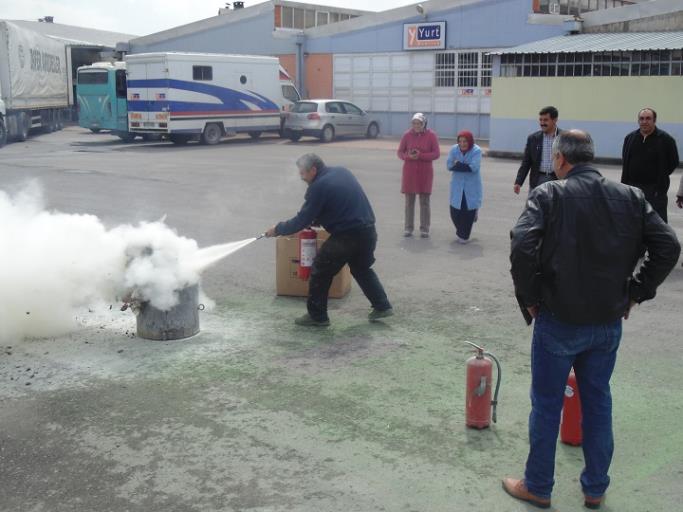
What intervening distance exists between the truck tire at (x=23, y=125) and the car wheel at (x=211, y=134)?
23.8 feet

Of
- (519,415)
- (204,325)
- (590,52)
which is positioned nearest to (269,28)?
(590,52)

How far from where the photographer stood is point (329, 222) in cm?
723

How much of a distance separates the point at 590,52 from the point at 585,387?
20216mm

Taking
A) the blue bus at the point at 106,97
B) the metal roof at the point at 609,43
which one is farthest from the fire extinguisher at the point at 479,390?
the blue bus at the point at 106,97

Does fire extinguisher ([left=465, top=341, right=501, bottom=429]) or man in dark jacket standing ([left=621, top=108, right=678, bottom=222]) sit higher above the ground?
man in dark jacket standing ([left=621, top=108, right=678, bottom=222])

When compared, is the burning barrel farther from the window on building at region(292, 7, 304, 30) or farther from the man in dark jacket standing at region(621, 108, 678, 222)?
the window on building at region(292, 7, 304, 30)

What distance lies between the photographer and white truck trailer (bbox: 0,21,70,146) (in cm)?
2853

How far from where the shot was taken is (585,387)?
4.09m

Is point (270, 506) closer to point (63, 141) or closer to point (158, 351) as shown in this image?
point (158, 351)

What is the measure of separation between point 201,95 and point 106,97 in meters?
3.95

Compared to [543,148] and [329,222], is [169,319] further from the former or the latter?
[543,148]

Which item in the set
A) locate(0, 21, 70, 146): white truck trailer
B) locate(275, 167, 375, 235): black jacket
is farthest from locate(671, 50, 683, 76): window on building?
locate(0, 21, 70, 146): white truck trailer

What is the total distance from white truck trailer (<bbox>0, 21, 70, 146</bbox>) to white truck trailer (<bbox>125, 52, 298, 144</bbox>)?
4379 mm

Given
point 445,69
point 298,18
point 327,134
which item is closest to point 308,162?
point 327,134
